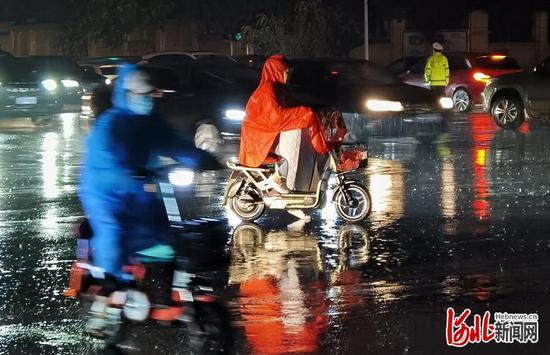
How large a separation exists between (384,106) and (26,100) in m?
10.5

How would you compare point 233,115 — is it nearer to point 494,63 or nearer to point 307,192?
point 307,192

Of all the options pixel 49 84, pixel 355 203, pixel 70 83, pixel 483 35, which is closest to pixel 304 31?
pixel 483 35

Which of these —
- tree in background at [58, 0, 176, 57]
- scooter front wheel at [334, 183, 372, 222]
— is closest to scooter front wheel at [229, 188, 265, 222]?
scooter front wheel at [334, 183, 372, 222]

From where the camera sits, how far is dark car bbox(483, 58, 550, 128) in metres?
23.6

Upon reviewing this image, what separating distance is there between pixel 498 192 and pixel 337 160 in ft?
10.5

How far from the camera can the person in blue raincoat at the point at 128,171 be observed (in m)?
6.52

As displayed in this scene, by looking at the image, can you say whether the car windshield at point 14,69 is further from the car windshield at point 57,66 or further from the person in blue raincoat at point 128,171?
the person in blue raincoat at point 128,171

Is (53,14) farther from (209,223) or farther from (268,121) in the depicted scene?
(209,223)

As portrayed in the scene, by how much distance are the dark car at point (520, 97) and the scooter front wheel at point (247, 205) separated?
1286cm

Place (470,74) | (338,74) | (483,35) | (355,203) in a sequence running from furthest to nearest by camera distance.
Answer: (483,35) < (470,74) < (338,74) < (355,203)

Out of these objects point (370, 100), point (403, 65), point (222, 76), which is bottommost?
point (370, 100)

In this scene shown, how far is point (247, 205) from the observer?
1212 cm

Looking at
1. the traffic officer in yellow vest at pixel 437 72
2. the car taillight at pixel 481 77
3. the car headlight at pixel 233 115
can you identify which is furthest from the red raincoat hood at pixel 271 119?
the car taillight at pixel 481 77

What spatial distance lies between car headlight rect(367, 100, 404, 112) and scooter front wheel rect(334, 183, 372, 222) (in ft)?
33.6
